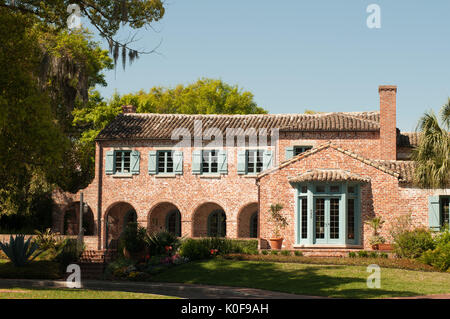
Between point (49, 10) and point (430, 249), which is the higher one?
point (49, 10)

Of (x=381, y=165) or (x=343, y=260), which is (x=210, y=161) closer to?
(x=381, y=165)

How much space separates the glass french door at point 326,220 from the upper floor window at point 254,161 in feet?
23.7

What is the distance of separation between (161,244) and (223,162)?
370 inches

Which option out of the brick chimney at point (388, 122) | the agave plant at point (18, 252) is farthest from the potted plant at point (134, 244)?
the brick chimney at point (388, 122)

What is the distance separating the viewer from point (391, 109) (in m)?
32.4

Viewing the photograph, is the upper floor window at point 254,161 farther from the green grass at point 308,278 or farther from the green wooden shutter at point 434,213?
the green grass at point 308,278

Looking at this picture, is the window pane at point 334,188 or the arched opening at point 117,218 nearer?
the window pane at point 334,188

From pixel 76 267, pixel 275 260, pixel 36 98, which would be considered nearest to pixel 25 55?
pixel 36 98

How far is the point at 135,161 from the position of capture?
34.9m

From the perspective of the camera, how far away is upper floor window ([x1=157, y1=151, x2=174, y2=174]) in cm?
3478

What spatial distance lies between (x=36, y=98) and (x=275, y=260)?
10.9 m

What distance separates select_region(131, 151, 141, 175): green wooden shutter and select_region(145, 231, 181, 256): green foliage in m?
9.39

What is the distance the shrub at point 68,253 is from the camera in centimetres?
2438
